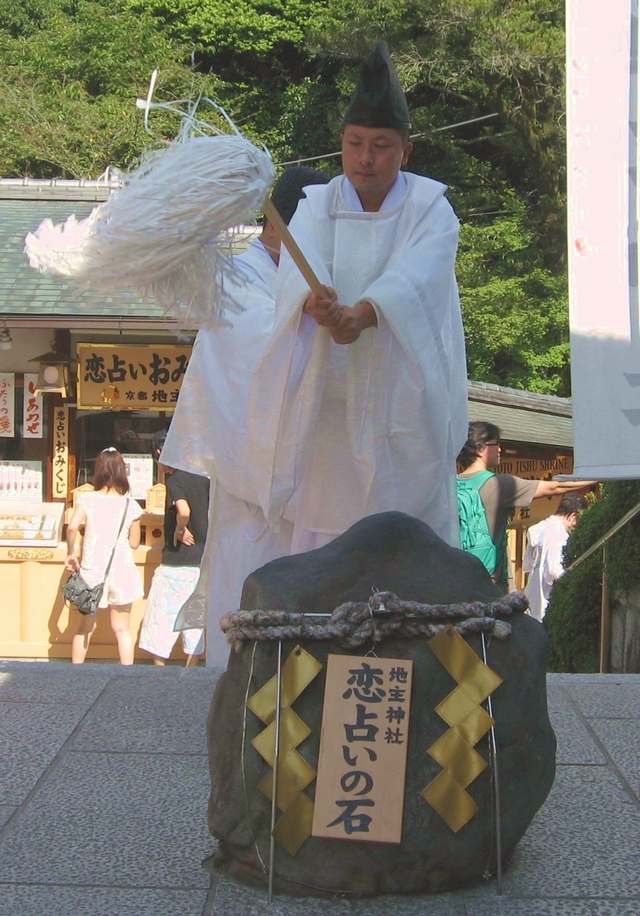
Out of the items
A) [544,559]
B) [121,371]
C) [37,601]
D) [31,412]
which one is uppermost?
[121,371]

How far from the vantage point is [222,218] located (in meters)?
2.48

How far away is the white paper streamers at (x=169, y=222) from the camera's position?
8.02ft

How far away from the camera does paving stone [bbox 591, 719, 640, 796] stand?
3.12 metres

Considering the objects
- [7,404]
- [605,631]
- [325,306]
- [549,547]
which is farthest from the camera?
[7,404]

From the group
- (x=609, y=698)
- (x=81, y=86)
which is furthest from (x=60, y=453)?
(x=81, y=86)

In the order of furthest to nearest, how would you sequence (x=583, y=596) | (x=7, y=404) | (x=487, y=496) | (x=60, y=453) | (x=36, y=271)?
(x=60, y=453)
(x=7, y=404)
(x=36, y=271)
(x=583, y=596)
(x=487, y=496)

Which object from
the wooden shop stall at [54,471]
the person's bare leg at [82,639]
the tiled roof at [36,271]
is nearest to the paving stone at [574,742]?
the tiled roof at [36,271]

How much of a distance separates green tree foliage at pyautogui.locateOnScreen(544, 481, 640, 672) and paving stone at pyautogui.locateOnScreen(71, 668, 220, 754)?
87.8 inches

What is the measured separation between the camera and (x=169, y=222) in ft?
8.04

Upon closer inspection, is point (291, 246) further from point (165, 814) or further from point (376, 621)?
point (165, 814)

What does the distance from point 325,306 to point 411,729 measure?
1.06 metres

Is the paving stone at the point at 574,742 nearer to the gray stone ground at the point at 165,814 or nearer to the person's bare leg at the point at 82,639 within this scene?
the gray stone ground at the point at 165,814

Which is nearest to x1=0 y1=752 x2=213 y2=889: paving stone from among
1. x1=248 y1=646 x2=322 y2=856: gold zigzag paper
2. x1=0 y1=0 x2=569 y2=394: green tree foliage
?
x1=248 y1=646 x2=322 y2=856: gold zigzag paper

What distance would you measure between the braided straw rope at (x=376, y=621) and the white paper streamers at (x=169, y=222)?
85 centimetres
